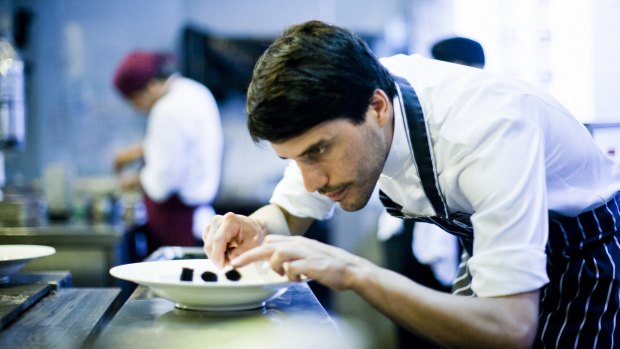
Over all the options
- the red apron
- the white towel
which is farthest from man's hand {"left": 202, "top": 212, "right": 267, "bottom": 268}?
the red apron

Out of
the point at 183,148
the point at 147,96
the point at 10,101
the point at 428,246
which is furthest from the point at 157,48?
the point at 428,246

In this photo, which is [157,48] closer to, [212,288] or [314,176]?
[314,176]

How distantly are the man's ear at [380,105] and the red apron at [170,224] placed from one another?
8.23 ft

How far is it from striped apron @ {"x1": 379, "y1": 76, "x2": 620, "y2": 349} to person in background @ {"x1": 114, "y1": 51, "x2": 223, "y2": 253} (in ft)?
7.58

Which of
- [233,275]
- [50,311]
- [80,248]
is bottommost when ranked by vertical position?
[80,248]

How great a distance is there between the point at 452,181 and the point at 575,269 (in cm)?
39

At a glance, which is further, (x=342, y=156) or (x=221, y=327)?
(x=342, y=156)

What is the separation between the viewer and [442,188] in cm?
144

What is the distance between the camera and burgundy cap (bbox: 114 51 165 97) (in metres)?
3.74

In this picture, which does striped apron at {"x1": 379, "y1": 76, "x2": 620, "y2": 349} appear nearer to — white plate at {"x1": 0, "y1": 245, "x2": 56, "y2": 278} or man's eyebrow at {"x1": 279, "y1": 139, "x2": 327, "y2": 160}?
man's eyebrow at {"x1": 279, "y1": 139, "x2": 327, "y2": 160}

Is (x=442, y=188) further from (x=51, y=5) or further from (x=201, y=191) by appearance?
(x=51, y=5)

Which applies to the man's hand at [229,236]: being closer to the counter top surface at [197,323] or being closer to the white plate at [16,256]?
the counter top surface at [197,323]

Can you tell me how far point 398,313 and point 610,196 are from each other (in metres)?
0.66

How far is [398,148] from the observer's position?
4.95ft
